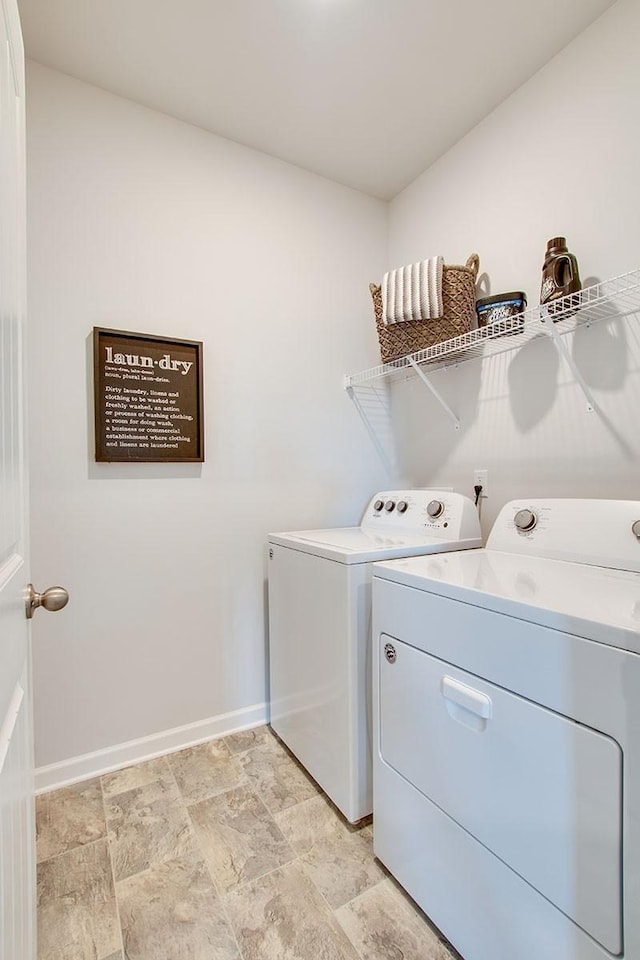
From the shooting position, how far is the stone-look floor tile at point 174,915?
1009mm

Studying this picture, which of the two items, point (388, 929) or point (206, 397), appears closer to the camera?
point (388, 929)

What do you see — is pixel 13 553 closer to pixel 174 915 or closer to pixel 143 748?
pixel 174 915

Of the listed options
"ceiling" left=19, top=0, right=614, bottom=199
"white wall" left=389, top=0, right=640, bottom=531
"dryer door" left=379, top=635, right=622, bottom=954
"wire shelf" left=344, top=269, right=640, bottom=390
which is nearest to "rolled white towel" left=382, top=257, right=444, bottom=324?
"wire shelf" left=344, top=269, right=640, bottom=390

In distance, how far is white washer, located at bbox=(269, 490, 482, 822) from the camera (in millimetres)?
1317

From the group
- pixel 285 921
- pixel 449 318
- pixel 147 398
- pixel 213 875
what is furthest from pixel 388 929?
pixel 449 318

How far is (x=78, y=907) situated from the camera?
3.64ft

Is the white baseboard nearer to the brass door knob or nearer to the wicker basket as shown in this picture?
the brass door knob

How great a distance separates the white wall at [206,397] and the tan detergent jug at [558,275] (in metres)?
0.98

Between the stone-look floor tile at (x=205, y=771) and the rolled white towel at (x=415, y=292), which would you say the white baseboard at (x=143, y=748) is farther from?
the rolled white towel at (x=415, y=292)

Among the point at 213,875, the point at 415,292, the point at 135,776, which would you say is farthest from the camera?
the point at 415,292

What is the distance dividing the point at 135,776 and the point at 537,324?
217cm

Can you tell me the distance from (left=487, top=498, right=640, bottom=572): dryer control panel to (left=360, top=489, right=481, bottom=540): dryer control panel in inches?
5.8

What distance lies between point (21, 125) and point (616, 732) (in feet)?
5.11

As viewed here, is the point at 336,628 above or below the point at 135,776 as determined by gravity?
above
